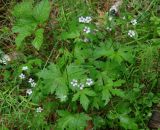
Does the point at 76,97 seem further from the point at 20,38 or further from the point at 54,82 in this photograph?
the point at 20,38

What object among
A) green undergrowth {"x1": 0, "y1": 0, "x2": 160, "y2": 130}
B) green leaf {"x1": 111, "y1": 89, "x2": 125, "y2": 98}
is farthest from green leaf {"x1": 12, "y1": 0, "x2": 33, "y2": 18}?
green leaf {"x1": 111, "y1": 89, "x2": 125, "y2": 98}

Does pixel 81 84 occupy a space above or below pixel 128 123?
above

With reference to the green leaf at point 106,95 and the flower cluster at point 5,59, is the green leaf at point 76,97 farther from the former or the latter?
the flower cluster at point 5,59

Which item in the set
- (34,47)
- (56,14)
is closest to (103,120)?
(34,47)

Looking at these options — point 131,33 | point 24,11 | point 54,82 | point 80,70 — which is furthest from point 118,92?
point 24,11

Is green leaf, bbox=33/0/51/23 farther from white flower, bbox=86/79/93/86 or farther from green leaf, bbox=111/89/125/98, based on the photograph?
green leaf, bbox=111/89/125/98

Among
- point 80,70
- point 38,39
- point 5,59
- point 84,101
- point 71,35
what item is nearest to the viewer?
point 84,101

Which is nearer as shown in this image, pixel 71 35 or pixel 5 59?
pixel 71 35
